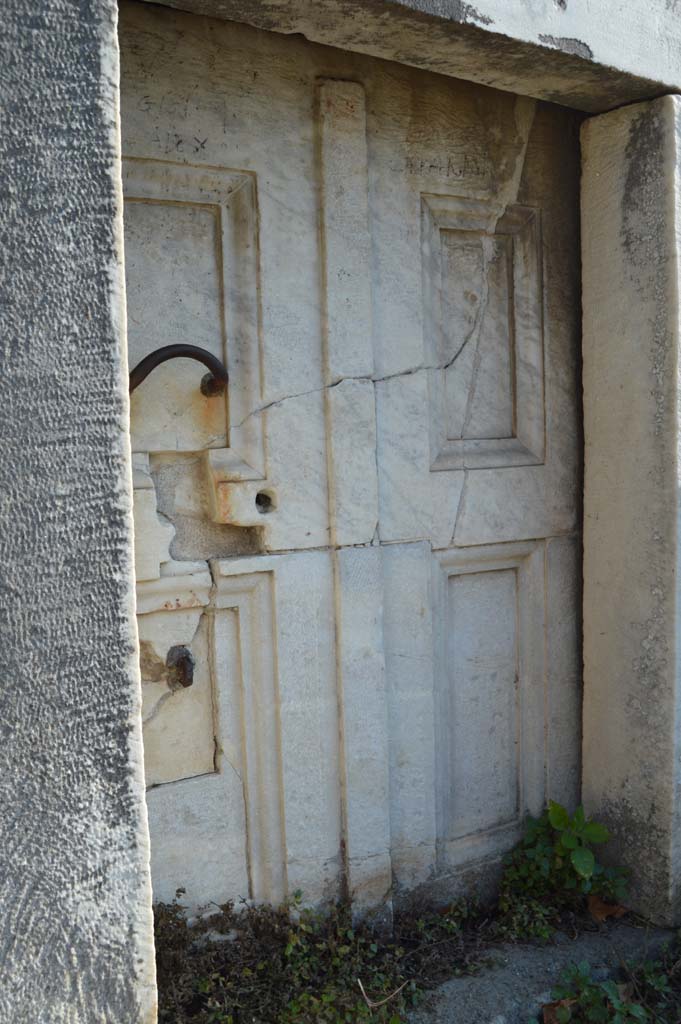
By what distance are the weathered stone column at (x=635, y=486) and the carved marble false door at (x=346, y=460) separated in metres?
0.14

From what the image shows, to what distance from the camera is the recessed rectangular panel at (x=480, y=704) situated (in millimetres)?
2744

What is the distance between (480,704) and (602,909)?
67cm

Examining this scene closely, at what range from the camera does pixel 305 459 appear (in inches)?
94.3

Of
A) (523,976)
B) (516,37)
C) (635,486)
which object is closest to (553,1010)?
(523,976)

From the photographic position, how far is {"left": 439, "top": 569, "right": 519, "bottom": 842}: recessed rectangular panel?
2744 millimetres

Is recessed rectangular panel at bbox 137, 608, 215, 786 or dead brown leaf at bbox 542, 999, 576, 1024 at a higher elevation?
recessed rectangular panel at bbox 137, 608, 215, 786

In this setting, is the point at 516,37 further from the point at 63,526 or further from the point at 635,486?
the point at 63,526

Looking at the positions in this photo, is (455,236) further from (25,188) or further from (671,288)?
(25,188)

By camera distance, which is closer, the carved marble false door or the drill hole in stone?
the carved marble false door

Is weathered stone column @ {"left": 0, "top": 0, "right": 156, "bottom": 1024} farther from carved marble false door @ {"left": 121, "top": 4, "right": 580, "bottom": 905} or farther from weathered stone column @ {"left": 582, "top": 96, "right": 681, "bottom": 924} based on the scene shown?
weathered stone column @ {"left": 582, "top": 96, "right": 681, "bottom": 924}

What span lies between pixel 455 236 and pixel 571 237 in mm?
418

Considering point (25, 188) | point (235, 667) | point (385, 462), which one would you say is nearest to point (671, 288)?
point (385, 462)

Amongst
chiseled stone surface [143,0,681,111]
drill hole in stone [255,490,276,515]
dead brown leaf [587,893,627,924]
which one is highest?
chiseled stone surface [143,0,681,111]

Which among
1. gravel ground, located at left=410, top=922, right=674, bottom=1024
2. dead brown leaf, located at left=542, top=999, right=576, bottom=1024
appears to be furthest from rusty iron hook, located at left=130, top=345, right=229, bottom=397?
dead brown leaf, located at left=542, top=999, right=576, bottom=1024
